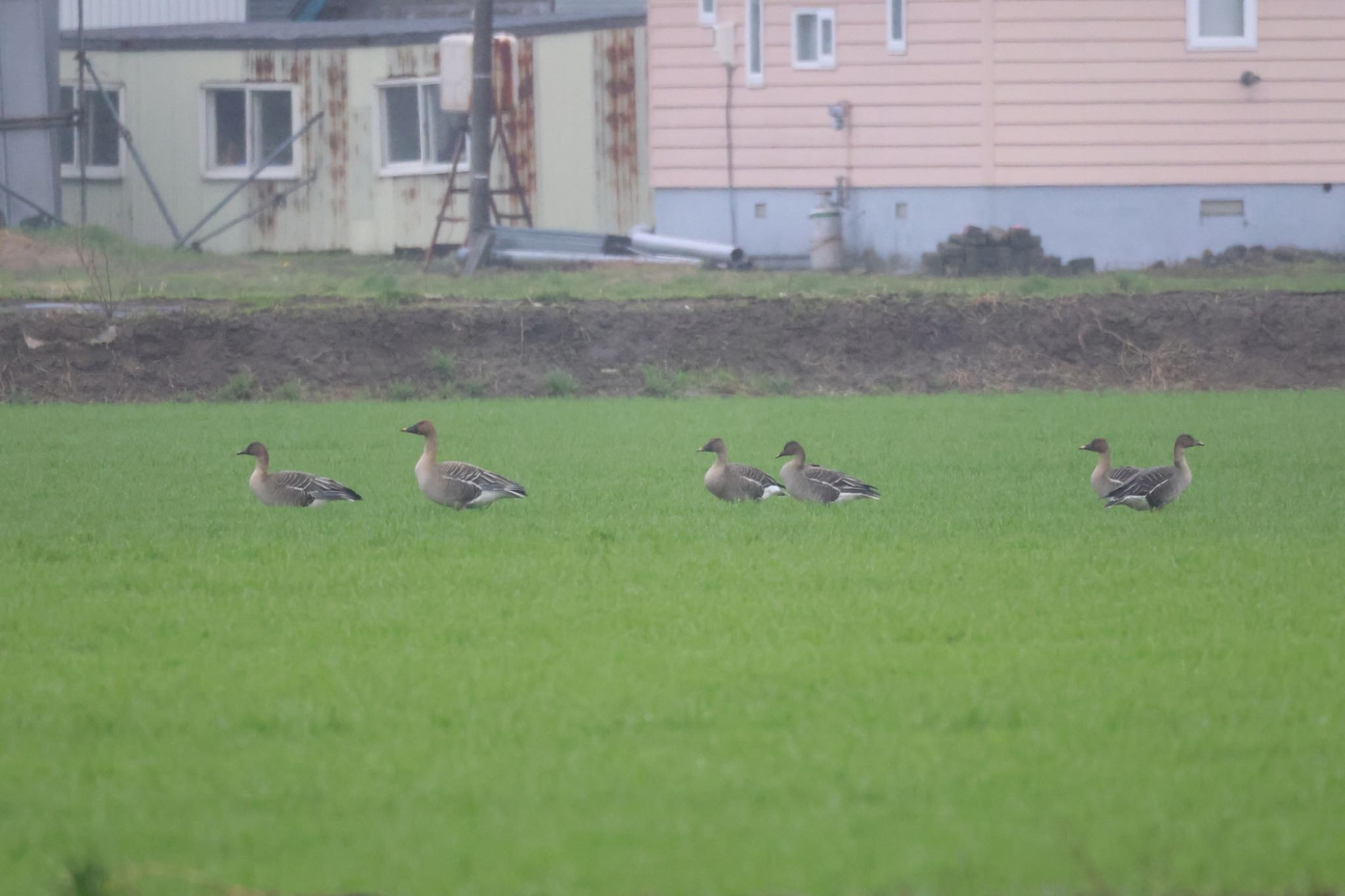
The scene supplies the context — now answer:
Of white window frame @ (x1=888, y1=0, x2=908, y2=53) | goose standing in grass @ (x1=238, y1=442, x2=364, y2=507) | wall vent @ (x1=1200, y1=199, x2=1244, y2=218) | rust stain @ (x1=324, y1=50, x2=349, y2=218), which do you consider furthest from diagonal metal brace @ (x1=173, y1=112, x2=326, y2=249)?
goose standing in grass @ (x1=238, y1=442, x2=364, y2=507)

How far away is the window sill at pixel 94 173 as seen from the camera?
3938cm

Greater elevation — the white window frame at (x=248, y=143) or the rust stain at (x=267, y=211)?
the white window frame at (x=248, y=143)

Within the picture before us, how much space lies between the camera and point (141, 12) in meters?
44.5

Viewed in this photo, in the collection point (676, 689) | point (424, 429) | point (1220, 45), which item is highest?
point (1220, 45)

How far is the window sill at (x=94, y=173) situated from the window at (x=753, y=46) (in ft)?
50.3

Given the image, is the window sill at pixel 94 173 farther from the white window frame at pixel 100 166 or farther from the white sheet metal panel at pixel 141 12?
the white sheet metal panel at pixel 141 12

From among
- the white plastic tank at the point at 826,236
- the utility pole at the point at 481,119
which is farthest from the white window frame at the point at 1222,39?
the utility pole at the point at 481,119

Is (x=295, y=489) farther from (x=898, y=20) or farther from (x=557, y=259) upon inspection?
(x=898, y=20)

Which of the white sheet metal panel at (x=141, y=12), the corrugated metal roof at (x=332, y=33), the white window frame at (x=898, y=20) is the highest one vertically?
the white sheet metal panel at (x=141, y=12)

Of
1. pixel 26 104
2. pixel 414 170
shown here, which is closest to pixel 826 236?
pixel 414 170

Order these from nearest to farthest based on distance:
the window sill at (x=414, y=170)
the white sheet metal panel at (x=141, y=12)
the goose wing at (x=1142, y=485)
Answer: the goose wing at (x=1142, y=485) < the window sill at (x=414, y=170) < the white sheet metal panel at (x=141, y=12)

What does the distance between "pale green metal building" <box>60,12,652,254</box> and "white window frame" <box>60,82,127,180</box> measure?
0.12 feet

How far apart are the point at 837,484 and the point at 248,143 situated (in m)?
28.2

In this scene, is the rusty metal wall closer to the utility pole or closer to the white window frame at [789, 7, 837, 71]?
the utility pole
